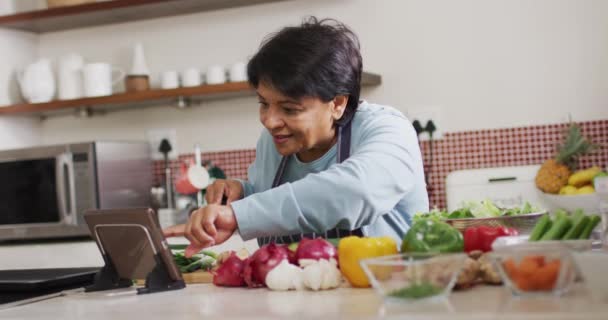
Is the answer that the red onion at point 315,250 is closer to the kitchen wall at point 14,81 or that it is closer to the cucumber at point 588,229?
the cucumber at point 588,229

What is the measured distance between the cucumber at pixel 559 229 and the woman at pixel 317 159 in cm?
39

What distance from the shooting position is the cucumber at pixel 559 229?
1.49m

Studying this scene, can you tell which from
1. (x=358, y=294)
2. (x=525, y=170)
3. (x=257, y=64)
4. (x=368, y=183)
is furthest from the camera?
(x=525, y=170)

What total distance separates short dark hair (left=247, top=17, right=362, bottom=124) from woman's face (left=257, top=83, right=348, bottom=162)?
0.08ft

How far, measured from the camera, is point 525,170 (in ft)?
11.2

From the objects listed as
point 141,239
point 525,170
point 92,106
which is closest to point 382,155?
point 141,239

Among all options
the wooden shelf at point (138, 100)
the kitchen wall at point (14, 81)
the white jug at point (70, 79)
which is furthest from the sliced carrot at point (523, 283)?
the kitchen wall at point (14, 81)

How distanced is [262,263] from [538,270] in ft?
1.96

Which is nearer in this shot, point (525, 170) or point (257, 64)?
point (257, 64)

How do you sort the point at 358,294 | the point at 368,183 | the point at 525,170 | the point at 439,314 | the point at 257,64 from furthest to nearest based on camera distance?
the point at 525,170
the point at 257,64
the point at 368,183
the point at 358,294
the point at 439,314

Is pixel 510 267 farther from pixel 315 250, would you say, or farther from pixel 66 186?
pixel 66 186

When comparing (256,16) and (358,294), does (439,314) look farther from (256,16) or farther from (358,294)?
(256,16)

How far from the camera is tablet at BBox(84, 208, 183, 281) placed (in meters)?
1.74

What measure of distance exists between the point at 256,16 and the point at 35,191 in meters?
1.22
